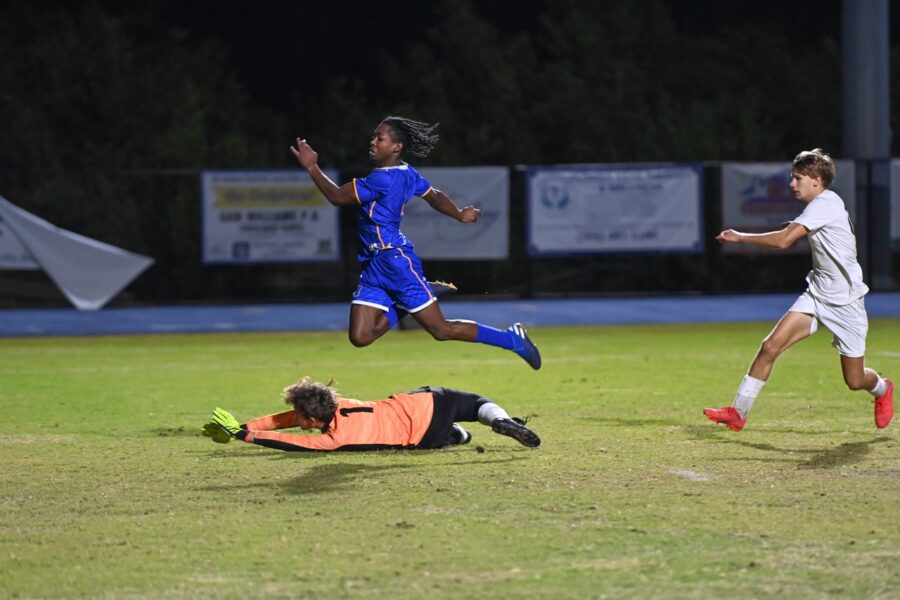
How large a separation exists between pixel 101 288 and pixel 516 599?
18.1 metres

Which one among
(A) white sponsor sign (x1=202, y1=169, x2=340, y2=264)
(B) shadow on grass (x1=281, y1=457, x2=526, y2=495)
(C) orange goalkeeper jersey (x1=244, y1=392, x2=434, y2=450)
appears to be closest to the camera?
(B) shadow on grass (x1=281, y1=457, x2=526, y2=495)

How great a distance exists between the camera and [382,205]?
9.91m

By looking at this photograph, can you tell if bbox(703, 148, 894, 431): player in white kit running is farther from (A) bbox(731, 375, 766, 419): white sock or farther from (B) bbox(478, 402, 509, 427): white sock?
(B) bbox(478, 402, 509, 427): white sock

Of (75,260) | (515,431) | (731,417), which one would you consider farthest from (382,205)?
(75,260)

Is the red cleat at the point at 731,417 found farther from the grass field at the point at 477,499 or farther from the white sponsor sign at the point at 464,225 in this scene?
the white sponsor sign at the point at 464,225

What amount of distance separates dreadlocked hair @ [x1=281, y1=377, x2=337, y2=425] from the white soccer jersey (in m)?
3.25

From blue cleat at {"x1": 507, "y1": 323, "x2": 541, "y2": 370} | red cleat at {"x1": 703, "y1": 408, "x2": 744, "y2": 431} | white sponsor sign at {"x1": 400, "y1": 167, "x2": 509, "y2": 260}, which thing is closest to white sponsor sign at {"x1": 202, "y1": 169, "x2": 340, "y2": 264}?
white sponsor sign at {"x1": 400, "y1": 167, "x2": 509, "y2": 260}

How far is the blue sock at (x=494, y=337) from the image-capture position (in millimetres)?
10141

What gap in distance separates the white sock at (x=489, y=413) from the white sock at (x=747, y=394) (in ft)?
5.66

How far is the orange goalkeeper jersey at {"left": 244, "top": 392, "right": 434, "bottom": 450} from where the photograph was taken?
9.48 m

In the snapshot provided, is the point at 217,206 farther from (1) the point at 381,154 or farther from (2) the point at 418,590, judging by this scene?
(2) the point at 418,590

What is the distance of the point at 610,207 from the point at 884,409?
13718mm

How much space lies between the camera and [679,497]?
8.02 meters

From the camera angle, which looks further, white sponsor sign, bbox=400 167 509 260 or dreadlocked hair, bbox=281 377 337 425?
white sponsor sign, bbox=400 167 509 260
